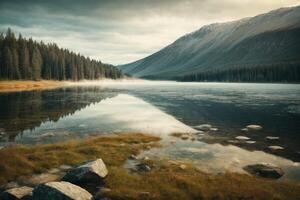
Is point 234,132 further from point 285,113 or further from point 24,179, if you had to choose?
point 24,179

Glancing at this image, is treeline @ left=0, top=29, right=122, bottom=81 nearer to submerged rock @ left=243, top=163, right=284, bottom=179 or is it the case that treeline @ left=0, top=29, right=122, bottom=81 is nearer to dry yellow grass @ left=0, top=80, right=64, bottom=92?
dry yellow grass @ left=0, top=80, right=64, bottom=92

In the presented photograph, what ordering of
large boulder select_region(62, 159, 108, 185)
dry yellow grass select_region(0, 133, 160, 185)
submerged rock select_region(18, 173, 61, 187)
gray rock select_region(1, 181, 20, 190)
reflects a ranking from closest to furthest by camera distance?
gray rock select_region(1, 181, 20, 190) → large boulder select_region(62, 159, 108, 185) → submerged rock select_region(18, 173, 61, 187) → dry yellow grass select_region(0, 133, 160, 185)

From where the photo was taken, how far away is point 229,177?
20312 mm

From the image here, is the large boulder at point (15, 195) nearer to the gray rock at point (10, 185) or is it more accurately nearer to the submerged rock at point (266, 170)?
the gray rock at point (10, 185)

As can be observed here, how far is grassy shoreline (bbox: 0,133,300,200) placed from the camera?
17703 mm

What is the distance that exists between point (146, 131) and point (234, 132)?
10572 mm

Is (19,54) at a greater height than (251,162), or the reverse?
(19,54)

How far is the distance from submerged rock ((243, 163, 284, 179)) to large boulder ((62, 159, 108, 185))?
10527 millimetres


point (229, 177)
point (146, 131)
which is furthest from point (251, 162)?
point (146, 131)

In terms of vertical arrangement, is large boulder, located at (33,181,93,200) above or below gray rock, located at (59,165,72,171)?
above

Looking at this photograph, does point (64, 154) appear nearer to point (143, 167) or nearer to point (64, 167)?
point (64, 167)

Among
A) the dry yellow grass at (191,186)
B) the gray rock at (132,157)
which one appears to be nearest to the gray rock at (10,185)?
the dry yellow grass at (191,186)

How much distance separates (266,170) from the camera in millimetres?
21516

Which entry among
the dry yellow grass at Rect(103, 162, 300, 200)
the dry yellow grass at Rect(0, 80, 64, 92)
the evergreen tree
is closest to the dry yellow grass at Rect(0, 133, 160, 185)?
the dry yellow grass at Rect(103, 162, 300, 200)
